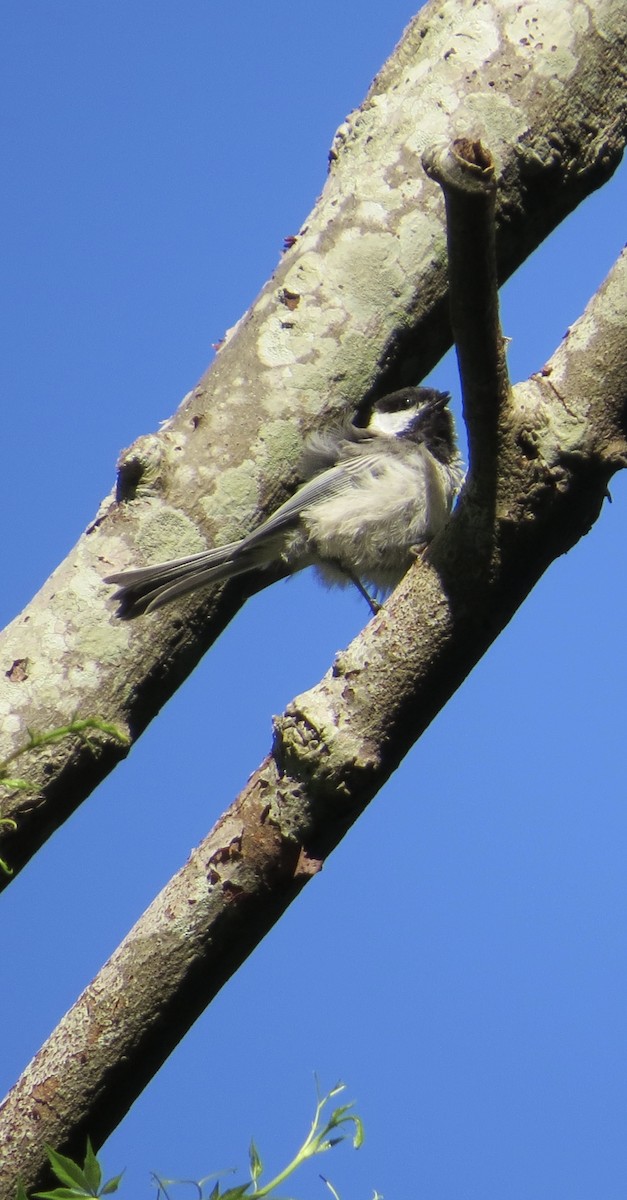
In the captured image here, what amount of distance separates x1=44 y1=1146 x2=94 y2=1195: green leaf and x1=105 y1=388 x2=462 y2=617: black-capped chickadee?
1669 millimetres

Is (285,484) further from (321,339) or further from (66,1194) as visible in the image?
(66,1194)

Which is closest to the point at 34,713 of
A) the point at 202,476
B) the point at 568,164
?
the point at 202,476

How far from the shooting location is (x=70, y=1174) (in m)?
1.46

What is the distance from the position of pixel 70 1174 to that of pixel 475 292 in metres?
1.19

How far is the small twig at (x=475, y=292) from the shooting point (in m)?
1.43

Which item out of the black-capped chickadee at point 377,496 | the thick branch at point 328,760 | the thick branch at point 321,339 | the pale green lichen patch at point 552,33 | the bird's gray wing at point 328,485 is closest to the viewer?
the thick branch at point 328,760

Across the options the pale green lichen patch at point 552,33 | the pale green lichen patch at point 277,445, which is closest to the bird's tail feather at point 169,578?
the pale green lichen patch at point 277,445

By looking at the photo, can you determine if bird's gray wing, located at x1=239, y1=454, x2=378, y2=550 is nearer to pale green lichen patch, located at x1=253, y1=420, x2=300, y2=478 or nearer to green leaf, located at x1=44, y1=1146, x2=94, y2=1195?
pale green lichen patch, located at x1=253, y1=420, x2=300, y2=478

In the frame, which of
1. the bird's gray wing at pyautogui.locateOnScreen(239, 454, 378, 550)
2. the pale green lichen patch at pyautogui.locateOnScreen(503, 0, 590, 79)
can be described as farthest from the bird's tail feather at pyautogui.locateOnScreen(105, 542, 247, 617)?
the pale green lichen patch at pyautogui.locateOnScreen(503, 0, 590, 79)

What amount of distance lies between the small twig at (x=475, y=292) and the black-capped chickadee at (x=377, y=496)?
1276 mm

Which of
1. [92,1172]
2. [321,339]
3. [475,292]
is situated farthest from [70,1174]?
[321,339]

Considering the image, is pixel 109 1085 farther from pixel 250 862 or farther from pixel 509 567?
pixel 509 567

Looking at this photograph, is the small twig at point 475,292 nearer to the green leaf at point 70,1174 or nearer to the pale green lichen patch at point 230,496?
the pale green lichen patch at point 230,496

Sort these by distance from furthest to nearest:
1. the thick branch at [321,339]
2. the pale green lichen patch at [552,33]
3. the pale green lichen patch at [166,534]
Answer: the pale green lichen patch at [552,33]
the pale green lichen patch at [166,534]
the thick branch at [321,339]
